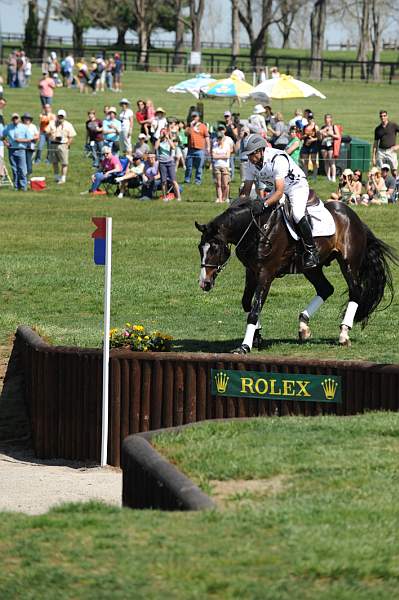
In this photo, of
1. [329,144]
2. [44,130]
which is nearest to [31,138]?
[44,130]

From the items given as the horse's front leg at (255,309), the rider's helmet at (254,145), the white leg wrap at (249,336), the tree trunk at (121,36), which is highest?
the tree trunk at (121,36)

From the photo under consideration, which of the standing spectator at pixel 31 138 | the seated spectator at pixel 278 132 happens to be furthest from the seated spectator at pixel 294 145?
the standing spectator at pixel 31 138

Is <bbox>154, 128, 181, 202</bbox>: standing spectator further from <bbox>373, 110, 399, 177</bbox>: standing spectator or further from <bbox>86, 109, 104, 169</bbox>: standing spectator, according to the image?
<bbox>373, 110, 399, 177</bbox>: standing spectator

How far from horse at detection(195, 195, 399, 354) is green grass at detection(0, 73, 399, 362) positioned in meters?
0.52

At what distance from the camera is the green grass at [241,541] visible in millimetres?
6160

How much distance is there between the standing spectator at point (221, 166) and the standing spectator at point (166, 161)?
3.50ft

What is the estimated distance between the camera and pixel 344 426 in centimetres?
973

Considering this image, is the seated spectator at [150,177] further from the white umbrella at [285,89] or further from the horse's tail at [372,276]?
the horse's tail at [372,276]

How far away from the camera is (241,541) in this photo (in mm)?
6723

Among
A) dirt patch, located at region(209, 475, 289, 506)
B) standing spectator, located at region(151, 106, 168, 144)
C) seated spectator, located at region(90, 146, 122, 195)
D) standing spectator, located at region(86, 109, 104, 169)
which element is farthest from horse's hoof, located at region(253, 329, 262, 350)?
standing spectator, located at region(86, 109, 104, 169)

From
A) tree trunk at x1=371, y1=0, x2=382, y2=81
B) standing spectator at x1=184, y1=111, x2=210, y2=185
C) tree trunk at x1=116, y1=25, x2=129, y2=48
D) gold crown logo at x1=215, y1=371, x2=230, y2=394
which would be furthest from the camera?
tree trunk at x1=116, y1=25, x2=129, y2=48

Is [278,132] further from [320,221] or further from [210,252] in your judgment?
[210,252]

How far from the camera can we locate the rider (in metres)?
13.8

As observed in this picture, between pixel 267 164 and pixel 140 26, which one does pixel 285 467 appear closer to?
pixel 267 164
